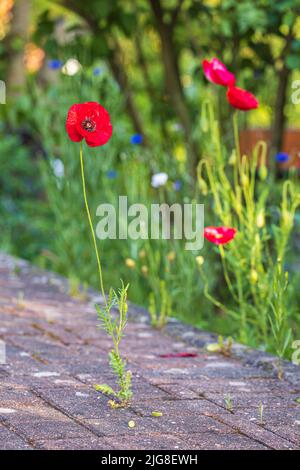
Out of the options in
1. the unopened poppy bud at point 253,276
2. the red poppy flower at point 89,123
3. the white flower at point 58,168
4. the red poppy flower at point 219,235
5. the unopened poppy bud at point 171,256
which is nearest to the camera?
A: the red poppy flower at point 89,123

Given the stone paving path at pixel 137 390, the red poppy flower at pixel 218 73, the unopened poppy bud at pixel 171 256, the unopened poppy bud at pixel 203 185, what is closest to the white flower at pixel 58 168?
the unopened poppy bud at pixel 171 256

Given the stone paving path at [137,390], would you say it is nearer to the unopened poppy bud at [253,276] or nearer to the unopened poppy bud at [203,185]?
the unopened poppy bud at [253,276]

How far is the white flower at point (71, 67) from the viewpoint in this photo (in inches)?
216

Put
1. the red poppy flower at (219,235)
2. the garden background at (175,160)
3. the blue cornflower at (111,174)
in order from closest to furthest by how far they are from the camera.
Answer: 1. the red poppy flower at (219,235)
2. the garden background at (175,160)
3. the blue cornflower at (111,174)

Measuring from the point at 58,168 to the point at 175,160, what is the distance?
82cm

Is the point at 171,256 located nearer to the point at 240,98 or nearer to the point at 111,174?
the point at 111,174

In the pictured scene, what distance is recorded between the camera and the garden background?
13.4 feet

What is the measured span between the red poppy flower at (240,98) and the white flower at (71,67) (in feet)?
6.44

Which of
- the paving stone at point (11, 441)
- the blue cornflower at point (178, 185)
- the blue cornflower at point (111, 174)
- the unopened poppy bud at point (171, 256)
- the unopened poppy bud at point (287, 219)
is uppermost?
the blue cornflower at point (111, 174)

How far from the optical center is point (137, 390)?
302 centimetres

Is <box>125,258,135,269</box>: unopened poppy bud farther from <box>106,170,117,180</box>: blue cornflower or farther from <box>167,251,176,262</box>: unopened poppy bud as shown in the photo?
<box>106,170,117,180</box>: blue cornflower

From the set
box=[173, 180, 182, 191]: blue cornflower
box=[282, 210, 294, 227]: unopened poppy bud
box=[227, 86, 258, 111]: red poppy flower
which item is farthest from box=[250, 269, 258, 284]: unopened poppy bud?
box=[173, 180, 182, 191]: blue cornflower

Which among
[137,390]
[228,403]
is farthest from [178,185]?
[228,403]

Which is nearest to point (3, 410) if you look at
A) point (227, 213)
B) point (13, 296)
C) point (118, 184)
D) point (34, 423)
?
point (34, 423)
